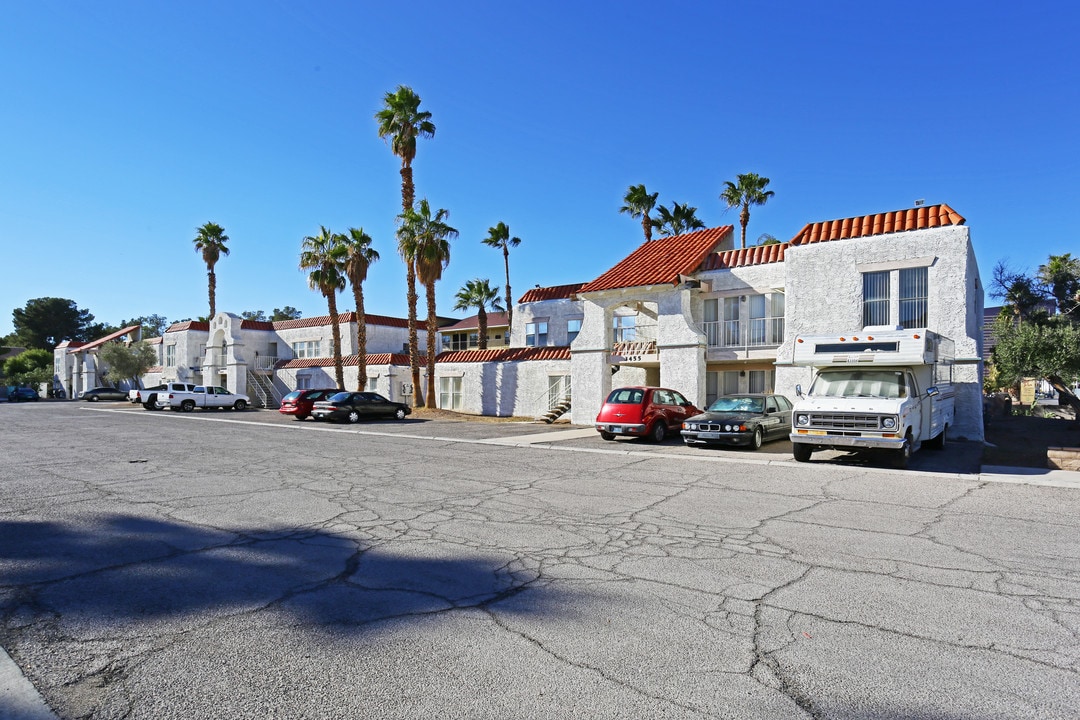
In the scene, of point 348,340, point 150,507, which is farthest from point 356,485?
point 348,340

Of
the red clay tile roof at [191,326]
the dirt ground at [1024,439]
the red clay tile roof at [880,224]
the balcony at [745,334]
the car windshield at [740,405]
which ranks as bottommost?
the dirt ground at [1024,439]

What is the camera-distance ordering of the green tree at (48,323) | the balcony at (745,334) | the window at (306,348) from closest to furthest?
the balcony at (745,334) < the window at (306,348) < the green tree at (48,323)

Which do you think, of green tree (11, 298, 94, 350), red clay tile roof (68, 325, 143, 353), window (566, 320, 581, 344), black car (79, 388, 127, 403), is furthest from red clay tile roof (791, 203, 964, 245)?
green tree (11, 298, 94, 350)

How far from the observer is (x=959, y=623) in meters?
4.62

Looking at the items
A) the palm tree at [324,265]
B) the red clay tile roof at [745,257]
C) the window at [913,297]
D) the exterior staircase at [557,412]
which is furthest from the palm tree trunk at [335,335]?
the window at [913,297]

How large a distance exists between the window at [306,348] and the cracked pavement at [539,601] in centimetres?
3543

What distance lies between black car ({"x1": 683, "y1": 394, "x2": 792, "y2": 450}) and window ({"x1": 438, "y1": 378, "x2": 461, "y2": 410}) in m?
17.8

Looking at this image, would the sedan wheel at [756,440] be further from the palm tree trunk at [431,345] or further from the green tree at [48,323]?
the green tree at [48,323]

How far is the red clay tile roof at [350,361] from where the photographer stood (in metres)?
37.2

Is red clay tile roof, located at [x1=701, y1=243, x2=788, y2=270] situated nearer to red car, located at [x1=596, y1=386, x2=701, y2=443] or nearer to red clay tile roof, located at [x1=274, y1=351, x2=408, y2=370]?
red car, located at [x1=596, y1=386, x2=701, y2=443]

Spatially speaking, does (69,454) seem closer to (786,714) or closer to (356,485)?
(356,485)

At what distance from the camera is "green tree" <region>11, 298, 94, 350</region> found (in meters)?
88.2

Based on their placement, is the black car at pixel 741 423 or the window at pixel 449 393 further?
the window at pixel 449 393

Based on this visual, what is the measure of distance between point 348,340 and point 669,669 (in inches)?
1615
